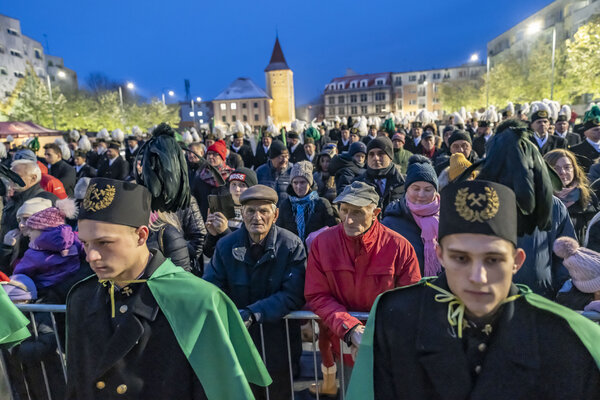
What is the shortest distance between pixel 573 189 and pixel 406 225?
7.06 feet

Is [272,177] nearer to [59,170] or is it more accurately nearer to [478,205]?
[59,170]

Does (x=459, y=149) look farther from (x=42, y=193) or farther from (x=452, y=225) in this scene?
(x=42, y=193)

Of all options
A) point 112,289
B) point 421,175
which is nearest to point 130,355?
point 112,289

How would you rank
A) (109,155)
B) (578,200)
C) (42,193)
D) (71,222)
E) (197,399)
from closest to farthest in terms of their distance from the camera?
1. (197,399)
2. (578,200)
3. (42,193)
4. (71,222)
5. (109,155)

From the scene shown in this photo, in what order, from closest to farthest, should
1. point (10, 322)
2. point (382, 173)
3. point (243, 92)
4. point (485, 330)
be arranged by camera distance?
point (485, 330) → point (10, 322) → point (382, 173) → point (243, 92)

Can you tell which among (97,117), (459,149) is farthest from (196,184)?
(97,117)

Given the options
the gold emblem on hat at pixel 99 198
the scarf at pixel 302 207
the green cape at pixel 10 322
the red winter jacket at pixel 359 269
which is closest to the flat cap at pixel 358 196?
the red winter jacket at pixel 359 269

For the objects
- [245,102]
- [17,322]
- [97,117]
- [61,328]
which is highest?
[245,102]

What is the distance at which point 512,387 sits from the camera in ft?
5.53

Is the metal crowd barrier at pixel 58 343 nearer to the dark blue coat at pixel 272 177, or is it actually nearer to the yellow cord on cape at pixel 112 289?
the yellow cord on cape at pixel 112 289

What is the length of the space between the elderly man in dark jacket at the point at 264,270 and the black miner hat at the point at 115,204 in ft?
3.69

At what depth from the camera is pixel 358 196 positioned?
3068 mm

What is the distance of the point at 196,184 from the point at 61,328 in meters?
3.45

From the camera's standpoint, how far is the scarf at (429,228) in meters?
3.62
